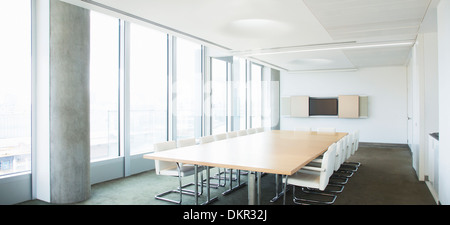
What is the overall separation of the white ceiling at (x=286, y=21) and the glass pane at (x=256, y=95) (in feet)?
15.0

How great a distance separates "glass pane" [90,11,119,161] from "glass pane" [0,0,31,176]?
1180 mm

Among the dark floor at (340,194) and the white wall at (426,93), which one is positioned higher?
the white wall at (426,93)

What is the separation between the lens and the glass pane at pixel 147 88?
21.1 feet

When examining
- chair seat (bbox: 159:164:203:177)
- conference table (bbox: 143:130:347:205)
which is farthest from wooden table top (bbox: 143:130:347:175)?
chair seat (bbox: 159:164:203:177)

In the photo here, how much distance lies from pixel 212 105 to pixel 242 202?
4837 millimetres

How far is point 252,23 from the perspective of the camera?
4910 mm

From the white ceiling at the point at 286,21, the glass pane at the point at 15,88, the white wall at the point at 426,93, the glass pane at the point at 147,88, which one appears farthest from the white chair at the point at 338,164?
the glass pane at the point at 15,88

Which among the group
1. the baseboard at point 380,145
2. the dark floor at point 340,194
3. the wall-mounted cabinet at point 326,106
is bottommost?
the dark floor at point 340,194

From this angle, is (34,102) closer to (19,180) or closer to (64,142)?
(64,142)

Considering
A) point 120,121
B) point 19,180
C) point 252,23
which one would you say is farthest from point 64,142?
point 252,23

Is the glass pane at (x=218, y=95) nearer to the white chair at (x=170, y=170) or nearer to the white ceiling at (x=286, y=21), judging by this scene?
the white ceiling at (x=286, y=21)

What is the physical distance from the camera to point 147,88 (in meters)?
6.73

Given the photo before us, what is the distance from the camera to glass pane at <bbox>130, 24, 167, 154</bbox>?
643 centimetres

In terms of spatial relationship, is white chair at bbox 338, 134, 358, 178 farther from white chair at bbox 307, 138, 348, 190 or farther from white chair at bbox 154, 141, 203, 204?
white chair at bbox 154, 141, 203, 204
